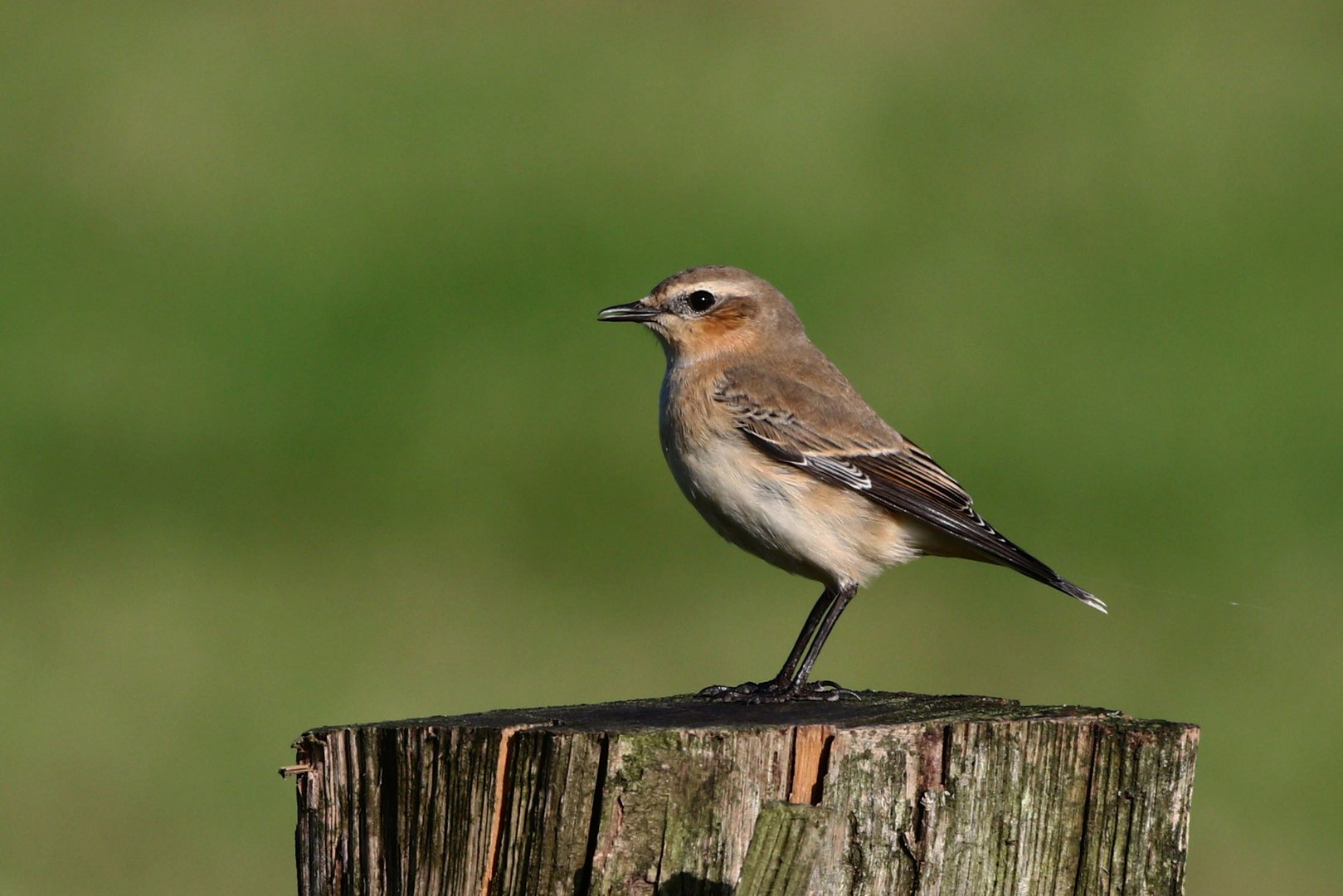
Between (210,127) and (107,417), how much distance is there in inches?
182

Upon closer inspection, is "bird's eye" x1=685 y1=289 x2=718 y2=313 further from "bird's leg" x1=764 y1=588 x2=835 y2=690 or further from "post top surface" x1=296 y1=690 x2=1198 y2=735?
"post top surface" x1=296 y1=690 x2=1198 y2=735

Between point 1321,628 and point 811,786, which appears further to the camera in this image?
point 1321,628

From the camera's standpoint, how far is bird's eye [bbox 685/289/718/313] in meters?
8.72

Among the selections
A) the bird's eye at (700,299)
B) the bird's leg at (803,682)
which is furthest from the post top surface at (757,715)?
the bird's eye at (700,299)

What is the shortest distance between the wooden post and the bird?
7.60 ft

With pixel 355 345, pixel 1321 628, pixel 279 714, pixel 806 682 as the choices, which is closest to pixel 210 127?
pixel 355 345

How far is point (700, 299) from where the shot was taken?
873cm

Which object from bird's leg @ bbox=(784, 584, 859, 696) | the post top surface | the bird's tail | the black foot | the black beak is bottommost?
the post top surface

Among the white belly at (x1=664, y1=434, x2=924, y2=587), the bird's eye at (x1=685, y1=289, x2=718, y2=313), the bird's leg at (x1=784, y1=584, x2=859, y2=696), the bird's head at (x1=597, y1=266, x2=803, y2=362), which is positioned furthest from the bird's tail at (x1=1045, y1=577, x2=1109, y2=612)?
the bird's eye at (x1=685, y1=289, x2=718, y2=313)

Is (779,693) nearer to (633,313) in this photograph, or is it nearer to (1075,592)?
(1075,592)

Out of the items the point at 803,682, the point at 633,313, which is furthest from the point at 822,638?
the point at 633,313

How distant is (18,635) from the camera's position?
13.3m

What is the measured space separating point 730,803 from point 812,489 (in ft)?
9.89

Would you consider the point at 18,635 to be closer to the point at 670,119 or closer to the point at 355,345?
the point at 355,345
